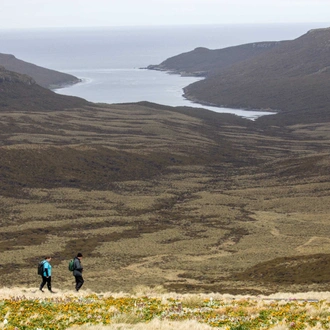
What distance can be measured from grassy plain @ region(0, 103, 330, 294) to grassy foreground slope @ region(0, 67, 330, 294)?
156 millimetres

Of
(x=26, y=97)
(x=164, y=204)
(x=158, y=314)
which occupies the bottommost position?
(x=164, y=204)

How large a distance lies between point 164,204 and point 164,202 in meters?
1.20

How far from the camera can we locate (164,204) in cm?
7738

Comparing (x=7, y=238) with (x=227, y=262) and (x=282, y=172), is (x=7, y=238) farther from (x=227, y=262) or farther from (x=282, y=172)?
(x=282, y=172)

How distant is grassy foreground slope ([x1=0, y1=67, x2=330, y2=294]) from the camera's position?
4081 centimetres

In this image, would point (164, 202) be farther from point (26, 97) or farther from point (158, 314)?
point (26, 97)

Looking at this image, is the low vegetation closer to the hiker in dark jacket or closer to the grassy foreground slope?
the hiker in dark jacket

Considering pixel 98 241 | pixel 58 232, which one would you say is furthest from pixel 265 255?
pixel 58 232

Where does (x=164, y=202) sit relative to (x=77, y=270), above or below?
below

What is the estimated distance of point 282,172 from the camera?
322 feet

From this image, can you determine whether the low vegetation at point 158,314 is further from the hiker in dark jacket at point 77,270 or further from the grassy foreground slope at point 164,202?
the grassy foreground slope at point 164,202

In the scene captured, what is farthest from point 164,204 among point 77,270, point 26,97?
point 26,97

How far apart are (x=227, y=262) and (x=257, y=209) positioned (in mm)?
28576

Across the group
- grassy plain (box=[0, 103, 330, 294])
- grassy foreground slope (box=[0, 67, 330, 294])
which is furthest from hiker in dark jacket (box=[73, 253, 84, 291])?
grassy foreground slope (box=[0, 67, 330, 294])
